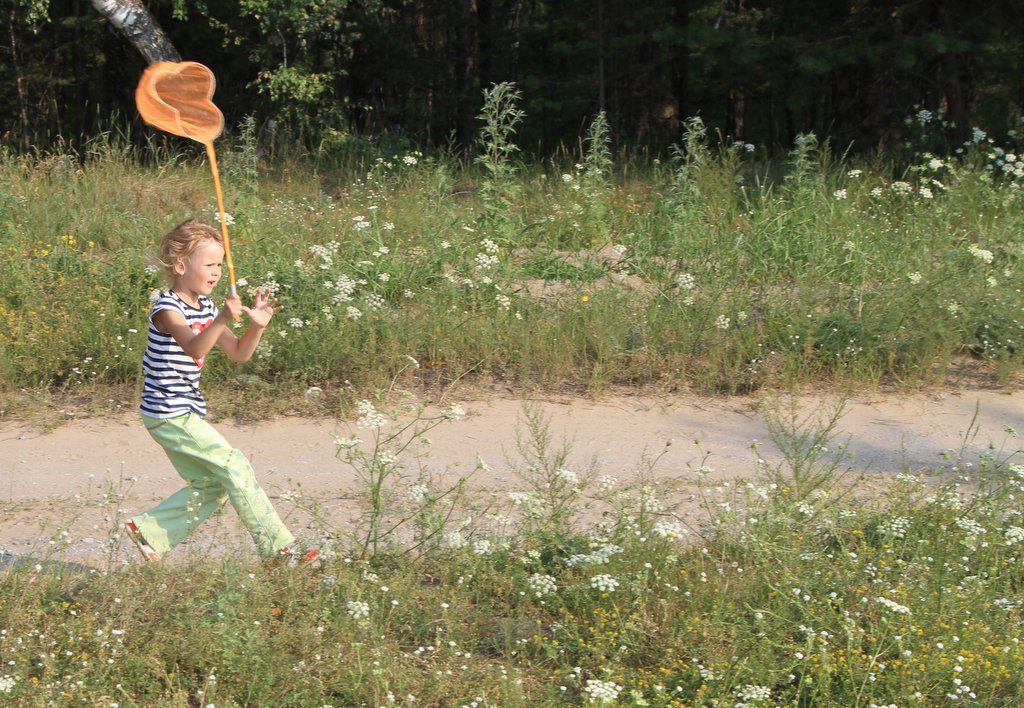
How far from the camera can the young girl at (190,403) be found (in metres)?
4.61

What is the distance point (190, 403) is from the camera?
4.66 m

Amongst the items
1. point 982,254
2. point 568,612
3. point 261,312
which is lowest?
point 568,612

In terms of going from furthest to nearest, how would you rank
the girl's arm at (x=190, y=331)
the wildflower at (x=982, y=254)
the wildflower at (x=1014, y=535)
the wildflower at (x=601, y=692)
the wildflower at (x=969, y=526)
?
1. the wildflower at (x=982, y=254)
2. the wildflower at (x=969, y=526)
3. the wildflower at (x=1014, y=535)
4. the girl's arm at (x=190, y=331)
5. the wildflower at (x=601, y=692)

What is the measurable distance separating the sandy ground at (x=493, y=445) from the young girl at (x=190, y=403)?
64cm

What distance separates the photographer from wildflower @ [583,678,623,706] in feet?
12.3

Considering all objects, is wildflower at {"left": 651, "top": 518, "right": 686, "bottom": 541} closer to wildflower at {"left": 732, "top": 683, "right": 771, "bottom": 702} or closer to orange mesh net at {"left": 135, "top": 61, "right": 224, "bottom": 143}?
wildflower at {"left": 732, "top": 683, "right": 771, "bottom": 702}

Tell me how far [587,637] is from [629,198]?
6.45 meters

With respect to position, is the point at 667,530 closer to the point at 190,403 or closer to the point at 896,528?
the point at 896,528

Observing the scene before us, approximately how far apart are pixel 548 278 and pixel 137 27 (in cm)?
694

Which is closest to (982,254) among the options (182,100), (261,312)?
(261,312)

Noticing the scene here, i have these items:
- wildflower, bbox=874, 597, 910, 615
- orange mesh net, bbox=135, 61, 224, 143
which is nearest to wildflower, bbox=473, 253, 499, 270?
orange mesh net, bbox=135, 61, 224, 143

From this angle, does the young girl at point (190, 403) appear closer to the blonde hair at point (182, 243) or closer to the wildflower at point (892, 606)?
the blonde hair at point (182, 243)

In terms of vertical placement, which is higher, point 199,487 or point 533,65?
point 533,65

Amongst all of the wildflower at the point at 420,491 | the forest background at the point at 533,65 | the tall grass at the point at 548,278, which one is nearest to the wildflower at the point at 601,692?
the wildflower at the point at 420,491
